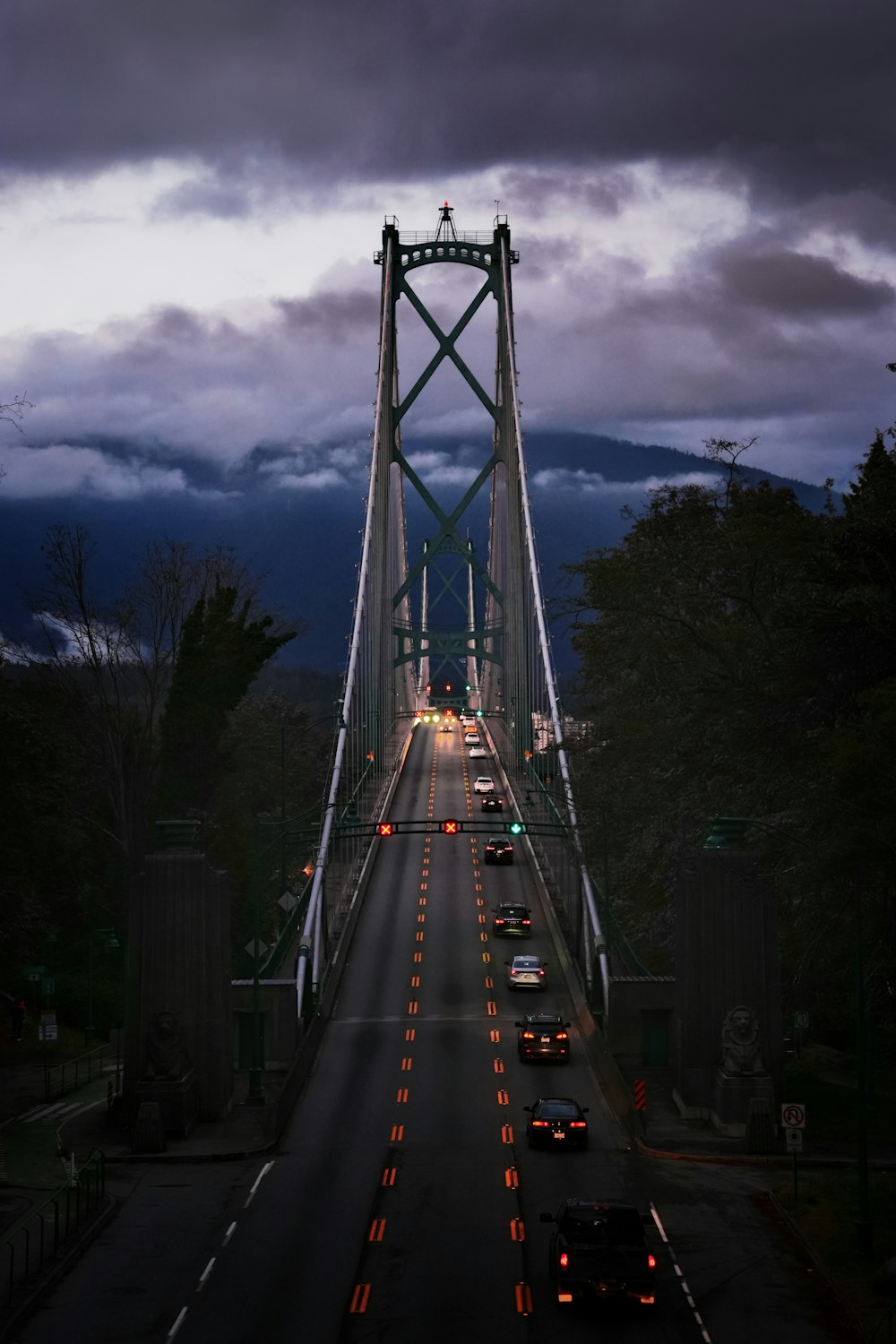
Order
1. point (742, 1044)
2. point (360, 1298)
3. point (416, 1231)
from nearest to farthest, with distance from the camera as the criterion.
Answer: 1. point (360, 1298)
2. point (416, 1231)
3. point (742, 1044)

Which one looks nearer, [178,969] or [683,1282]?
[683,1282]

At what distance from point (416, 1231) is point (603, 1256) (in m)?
6.01

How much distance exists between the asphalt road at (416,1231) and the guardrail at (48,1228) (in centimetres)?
62

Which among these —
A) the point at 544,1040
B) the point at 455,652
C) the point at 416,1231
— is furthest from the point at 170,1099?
the point at 455,652

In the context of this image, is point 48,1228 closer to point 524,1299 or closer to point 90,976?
point 524,1299

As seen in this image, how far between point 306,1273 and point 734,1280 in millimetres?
6837

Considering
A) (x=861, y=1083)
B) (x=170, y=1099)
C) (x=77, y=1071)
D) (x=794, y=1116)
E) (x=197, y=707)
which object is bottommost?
(x=794, y=1116)

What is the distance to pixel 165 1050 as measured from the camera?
4225 centimetres

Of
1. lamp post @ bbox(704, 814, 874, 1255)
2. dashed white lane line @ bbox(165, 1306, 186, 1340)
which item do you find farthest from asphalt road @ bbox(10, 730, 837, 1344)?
lamp post @ bbox(704, 814, 874, 1255)

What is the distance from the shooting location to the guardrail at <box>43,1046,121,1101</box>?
49.8 metres

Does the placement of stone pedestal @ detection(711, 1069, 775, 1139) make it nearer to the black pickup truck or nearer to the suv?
the black pickup truck

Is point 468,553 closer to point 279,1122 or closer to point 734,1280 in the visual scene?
point 279,1122

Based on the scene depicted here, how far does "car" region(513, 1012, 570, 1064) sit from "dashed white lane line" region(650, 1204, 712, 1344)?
16911mm

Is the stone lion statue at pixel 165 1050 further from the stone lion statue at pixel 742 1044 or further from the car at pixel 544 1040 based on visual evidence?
the stone lion statue at pixel 742 1044
